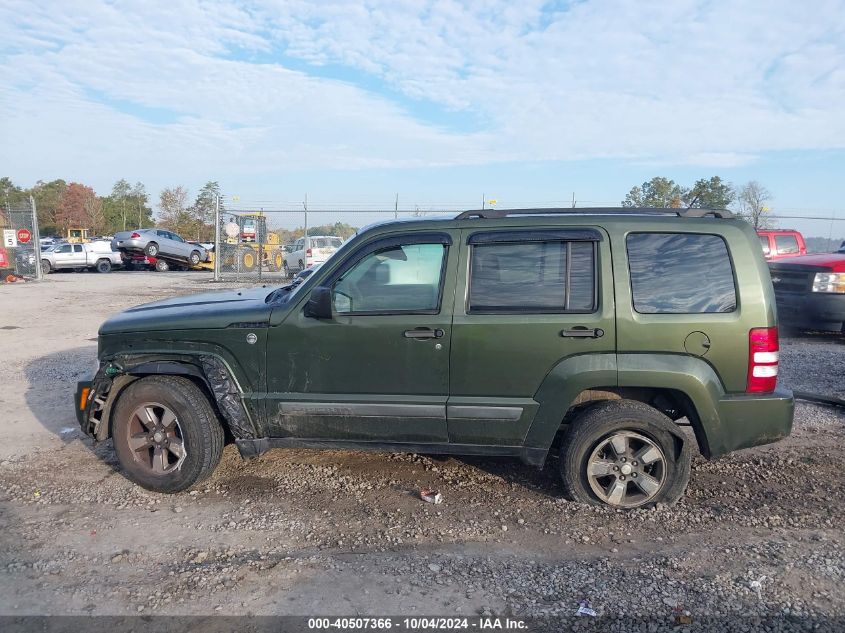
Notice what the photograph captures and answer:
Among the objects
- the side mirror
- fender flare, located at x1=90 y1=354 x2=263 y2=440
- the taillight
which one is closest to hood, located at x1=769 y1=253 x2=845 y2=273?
the taillight

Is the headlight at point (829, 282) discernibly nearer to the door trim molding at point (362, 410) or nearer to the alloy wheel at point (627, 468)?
the alloy wheel at point (627, 468)

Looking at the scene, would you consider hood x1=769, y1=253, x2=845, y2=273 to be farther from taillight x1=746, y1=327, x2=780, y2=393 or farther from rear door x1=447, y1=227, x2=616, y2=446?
rear door x1=447, y1=227, x2=616, y2=446

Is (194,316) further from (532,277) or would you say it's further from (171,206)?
(171,206)

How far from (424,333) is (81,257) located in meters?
29.5

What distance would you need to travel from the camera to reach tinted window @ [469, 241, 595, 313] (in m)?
3.96

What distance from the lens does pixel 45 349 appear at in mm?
9312

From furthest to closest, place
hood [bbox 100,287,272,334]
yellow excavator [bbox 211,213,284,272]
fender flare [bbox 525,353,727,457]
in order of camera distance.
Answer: yellow excavator [bbox 211,213,284,272] < hood [bbox 100,287,272,334] < fender flare [bbox 525,353,727,457]

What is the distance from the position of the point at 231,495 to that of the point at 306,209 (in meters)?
17.7

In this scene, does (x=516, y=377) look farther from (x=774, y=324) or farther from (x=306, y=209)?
(x=306, y=209)

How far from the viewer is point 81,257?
2883 centimetres

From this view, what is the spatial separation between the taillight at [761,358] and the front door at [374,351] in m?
1.85

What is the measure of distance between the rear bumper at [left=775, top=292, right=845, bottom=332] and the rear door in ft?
23.2

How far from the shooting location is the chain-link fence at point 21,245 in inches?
A: 869

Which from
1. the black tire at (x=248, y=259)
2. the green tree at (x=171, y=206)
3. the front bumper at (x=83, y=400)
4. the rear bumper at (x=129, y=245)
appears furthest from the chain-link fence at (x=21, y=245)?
the green tree at (x=171, y=206)
